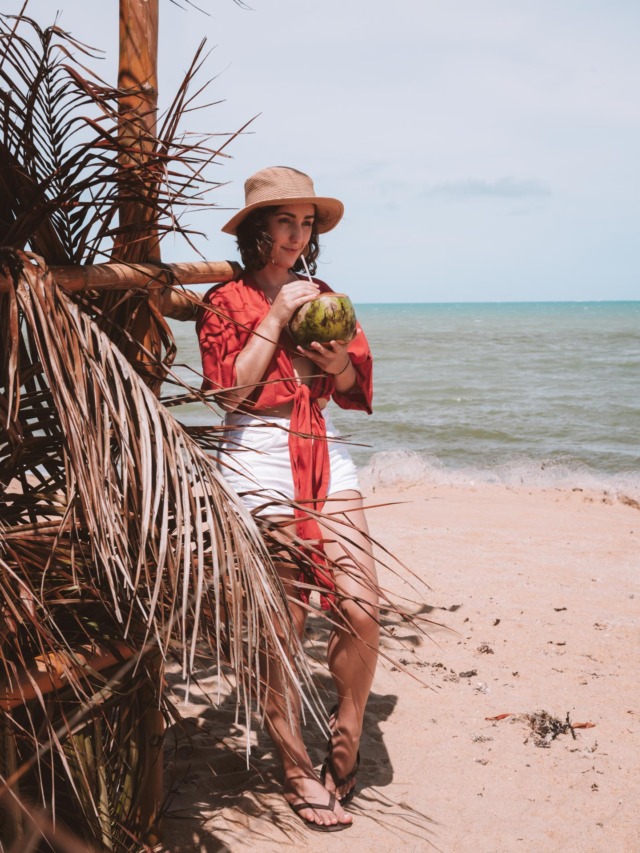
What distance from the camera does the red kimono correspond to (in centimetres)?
283

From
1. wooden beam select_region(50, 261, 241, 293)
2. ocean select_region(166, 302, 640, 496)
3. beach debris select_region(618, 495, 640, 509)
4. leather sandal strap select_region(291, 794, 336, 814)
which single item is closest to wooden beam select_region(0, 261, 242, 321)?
wooden beam select_region(50, 261, 241, 293)

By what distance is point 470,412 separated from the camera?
47.2 feet

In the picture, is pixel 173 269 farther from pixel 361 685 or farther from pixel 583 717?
pixel 583 717

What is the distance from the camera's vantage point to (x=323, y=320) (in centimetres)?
277

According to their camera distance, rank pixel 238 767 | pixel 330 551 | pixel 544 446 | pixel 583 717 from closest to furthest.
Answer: pixel 330 551
pixel 238 767
pixel 583 717
pixel 544 446

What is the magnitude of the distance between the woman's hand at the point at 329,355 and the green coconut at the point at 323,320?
21mm

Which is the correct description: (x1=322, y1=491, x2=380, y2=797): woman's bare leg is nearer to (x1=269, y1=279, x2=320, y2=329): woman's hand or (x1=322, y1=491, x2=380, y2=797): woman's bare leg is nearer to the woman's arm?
the woman's arm

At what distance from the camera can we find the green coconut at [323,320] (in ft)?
9.07

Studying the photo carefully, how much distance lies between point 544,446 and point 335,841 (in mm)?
9418

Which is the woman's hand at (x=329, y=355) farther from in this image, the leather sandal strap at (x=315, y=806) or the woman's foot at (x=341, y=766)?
the leather sandal strap at (x=315, y=806)

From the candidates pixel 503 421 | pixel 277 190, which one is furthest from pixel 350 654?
pixel 503 421

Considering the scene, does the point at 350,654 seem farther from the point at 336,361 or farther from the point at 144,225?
the point at 144,225

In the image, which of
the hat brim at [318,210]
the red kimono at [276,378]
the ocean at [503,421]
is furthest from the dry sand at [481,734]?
the hat brim at [318,210]

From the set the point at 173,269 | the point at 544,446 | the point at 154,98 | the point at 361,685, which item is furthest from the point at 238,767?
the point at 544,446
